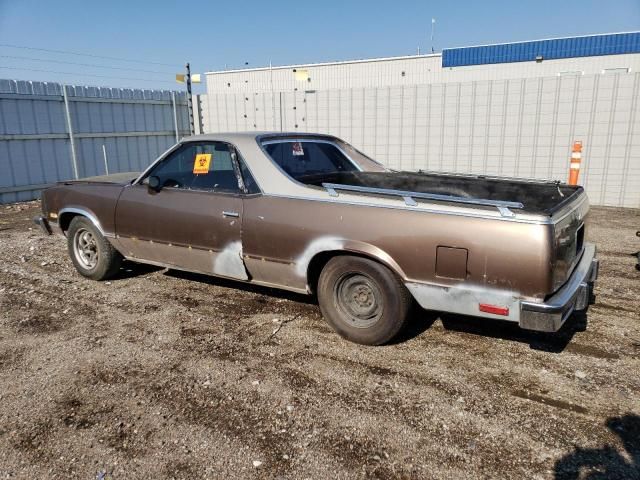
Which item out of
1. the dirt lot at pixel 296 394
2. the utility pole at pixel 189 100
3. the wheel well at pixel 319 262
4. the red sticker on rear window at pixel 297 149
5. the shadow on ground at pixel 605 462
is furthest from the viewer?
the utility pole at pixel 189 100

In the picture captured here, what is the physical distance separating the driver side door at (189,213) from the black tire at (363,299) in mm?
905

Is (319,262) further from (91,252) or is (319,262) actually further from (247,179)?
(91,252)

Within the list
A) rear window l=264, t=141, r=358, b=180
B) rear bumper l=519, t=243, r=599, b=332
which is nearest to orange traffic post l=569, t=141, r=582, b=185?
rear window l=264, t=141, r=358, b=180

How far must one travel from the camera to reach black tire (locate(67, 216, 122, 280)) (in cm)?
547

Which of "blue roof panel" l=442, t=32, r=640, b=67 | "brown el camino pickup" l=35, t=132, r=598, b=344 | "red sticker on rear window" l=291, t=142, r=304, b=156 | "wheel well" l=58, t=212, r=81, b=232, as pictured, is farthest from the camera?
"blue roof panel" l=442, t=32, r=640, b=67

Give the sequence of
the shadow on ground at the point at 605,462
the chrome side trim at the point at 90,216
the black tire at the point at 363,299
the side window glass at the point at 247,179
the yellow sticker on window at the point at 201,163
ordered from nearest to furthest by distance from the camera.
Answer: the shadow on ground at the point at 605,462 → the black tire at the point at 363,299 → the side window glass at the point at 247,179 → the yellow sticker on window at the point at 201,163 → the chrome side trim at the point at 90,216

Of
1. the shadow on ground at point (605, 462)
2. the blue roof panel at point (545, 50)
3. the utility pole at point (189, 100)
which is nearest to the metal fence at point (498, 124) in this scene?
the utility pole at point (189, 100)

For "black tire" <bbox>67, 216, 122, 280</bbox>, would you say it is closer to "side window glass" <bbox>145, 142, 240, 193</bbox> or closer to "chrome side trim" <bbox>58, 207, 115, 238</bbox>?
"chrome side trim" <bbox>58, 207, 115, 238</bbox>

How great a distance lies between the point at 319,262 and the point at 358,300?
0.47 meters

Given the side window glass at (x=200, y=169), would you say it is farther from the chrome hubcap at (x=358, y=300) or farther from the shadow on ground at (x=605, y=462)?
the shadow on ground at (x=605, y=462)

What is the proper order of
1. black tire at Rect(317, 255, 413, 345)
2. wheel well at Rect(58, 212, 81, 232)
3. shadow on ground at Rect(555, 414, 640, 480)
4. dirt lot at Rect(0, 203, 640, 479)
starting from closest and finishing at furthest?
shadow on ground at Rect(555, 414, 640, 480), dirt lot at Rect(0, 203, 640, 479), black tire at Rect(317, 255, 413, 345), wheel well at Rect(58, 212, 81, 232)

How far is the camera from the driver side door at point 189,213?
4.43 meters

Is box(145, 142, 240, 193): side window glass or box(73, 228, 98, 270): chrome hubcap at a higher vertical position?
box(145, 142, 240, 193): side window glass

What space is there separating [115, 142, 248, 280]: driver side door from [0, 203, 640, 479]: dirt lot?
0.53 m
